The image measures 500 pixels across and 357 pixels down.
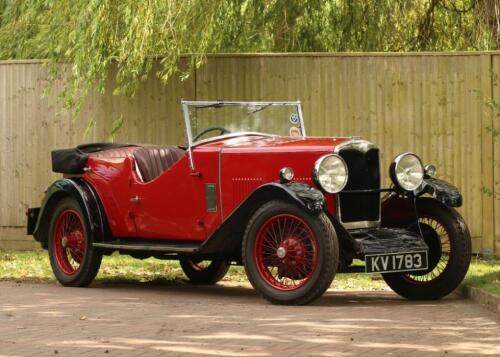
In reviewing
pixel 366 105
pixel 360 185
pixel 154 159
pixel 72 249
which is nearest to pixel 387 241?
pixel 360 185

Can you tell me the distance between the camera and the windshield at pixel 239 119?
38.3 ft

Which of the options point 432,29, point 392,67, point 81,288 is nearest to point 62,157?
point 81,288

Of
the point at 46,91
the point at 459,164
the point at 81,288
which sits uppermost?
the point at 46,91

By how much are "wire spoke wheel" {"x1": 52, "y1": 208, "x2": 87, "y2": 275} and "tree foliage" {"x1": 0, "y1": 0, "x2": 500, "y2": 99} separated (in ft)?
9.45

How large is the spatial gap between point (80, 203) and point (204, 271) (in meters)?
1.52

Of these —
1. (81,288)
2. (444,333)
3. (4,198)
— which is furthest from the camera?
(4,198)

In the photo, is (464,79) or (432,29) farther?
(432,29)

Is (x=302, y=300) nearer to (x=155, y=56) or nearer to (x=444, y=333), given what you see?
(x=444, y=333)

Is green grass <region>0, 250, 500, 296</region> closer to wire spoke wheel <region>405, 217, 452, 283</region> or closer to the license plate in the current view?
wire spoke wheel <region>405, 217, 452, 283</region>

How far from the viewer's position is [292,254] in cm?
1023

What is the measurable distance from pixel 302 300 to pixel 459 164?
4.95 metres

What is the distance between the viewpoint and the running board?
36.4 ft

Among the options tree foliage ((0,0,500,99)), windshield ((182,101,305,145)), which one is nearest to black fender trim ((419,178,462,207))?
windshield ((182,101,305,145))

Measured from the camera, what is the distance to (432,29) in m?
17.5
